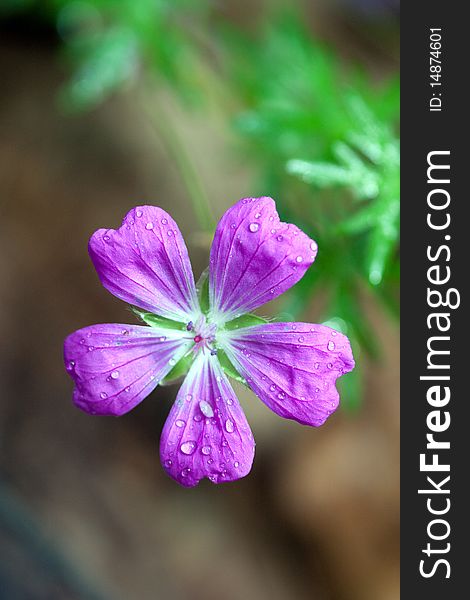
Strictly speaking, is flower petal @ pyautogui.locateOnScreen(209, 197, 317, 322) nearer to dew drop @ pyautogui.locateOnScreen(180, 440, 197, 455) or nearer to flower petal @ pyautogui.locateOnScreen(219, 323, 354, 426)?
flower petal @ pyautogui.locateOnScreen(219, 323, 354, 426)

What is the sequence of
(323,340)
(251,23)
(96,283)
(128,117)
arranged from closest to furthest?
(323,340) < (96,283) < (128,117) < (251,23)

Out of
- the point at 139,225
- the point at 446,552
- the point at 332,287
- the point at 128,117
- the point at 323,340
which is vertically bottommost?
the point at 446,552

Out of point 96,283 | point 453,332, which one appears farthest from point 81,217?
point 453,332

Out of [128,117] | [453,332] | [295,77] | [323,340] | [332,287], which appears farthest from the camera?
[128,117]

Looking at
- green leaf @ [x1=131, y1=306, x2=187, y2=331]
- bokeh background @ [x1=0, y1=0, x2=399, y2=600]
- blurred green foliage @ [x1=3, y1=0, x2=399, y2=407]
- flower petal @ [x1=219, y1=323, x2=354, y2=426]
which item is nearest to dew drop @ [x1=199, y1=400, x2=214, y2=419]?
flower petal @ [x1=219, y1=323, x2=354, y2=426]

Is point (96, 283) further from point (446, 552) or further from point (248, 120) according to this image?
point (446, 552)

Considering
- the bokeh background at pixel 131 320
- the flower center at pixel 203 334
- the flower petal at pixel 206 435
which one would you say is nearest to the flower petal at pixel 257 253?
the flower center at pixel 203 334
